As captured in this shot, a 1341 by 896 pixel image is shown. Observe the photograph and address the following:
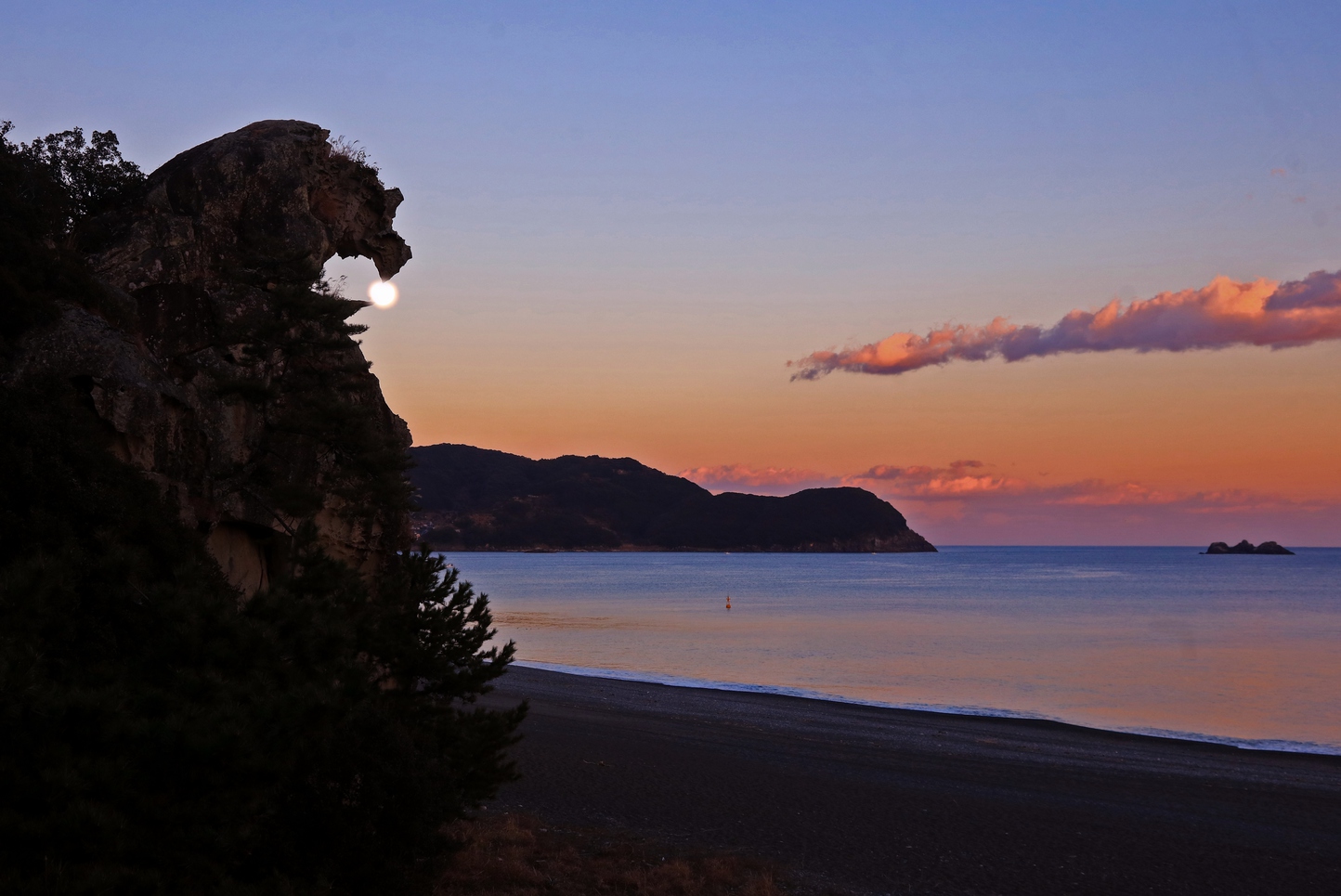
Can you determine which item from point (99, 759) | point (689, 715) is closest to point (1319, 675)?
point (689, 715)

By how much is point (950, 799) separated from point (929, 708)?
14.4 metres

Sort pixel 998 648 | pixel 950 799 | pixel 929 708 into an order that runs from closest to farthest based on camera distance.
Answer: pixel 950 799
pixel 929 708
pixel 998 648

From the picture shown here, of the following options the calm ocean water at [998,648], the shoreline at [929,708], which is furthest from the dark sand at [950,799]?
the calm ocean water at [998,648]

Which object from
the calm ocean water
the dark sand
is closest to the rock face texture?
the dark sand

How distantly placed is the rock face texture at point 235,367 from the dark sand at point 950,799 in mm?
5945

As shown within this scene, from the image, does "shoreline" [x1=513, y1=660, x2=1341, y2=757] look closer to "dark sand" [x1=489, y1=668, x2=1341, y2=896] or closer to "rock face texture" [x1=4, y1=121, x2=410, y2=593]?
"dark sand" [x1=489, y1=668, x2=1341, y2=896]

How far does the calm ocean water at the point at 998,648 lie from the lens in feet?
104

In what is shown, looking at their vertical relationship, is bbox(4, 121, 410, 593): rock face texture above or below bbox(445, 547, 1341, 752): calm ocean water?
above

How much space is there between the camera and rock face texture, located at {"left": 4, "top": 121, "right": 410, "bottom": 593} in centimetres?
1387

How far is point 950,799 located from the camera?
660 inches

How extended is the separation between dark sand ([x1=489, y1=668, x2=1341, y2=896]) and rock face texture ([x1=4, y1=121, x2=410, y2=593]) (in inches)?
234

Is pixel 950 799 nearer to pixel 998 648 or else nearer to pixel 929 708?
pixel 929 708

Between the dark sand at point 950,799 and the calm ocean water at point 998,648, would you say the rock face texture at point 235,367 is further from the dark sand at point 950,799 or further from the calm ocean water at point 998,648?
the calm ocean water at point 998,648

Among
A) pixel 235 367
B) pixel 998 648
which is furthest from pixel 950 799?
pixel 998 648
